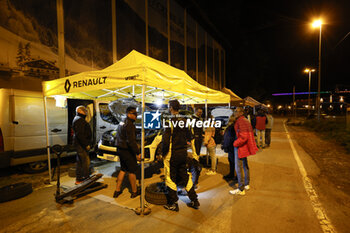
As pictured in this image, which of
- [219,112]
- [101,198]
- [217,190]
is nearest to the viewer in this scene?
[101,198]

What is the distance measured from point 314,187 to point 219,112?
8914 millimetres

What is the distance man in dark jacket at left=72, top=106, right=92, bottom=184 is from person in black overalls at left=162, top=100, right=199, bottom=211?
8.02ft

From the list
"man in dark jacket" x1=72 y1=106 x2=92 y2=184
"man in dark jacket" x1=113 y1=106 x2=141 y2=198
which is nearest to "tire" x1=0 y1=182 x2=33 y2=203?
"man in dark jacket" x1=72 y1=106 x2=92 y2=184

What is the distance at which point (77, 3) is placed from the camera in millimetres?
8984

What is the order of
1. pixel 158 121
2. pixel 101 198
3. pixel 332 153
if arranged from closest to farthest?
pixel 101 198 < pixel 158 121 < pixel 332 153

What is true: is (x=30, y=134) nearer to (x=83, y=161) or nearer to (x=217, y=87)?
(x=83, y=161)

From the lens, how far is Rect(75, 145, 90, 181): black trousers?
4.71 meters

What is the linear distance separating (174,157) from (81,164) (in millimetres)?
2821

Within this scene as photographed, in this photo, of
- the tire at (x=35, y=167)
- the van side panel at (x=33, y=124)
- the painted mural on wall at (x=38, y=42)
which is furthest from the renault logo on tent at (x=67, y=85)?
the painted mural on wall at (x=38, y=42)

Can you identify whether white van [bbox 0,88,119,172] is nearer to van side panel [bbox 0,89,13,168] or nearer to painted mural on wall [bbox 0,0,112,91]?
van side panel [bbox 0,89,13,168]

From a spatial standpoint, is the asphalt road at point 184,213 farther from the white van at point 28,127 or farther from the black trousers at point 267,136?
the black trousers at point 267,136

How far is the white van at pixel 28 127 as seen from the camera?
190 inches

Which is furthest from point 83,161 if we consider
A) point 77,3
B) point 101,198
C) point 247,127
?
point 77,3

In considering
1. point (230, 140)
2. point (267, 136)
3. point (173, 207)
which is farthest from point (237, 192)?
point (267, 136)
